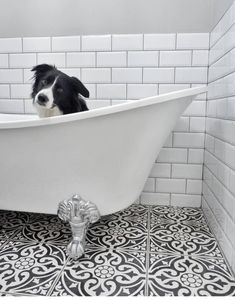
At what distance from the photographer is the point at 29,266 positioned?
3.13 feet

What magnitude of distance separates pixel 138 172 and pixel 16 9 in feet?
4.22

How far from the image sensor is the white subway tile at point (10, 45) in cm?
159

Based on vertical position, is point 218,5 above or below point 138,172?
above

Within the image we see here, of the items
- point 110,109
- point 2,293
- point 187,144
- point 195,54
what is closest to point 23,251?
point 2,293

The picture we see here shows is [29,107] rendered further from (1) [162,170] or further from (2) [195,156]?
(2) [195,156]

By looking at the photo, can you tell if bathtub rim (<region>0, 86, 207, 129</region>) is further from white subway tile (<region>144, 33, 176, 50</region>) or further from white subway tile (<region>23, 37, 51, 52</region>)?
white subway tile (<region>23, 37, 51, 52</region>)

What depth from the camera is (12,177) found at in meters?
1.06

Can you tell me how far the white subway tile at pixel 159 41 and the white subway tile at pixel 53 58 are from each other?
0.51 meters

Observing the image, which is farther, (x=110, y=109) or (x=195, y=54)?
(x=195, y=54)

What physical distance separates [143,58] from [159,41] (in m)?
0.13

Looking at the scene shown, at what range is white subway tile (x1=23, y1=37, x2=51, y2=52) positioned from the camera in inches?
61.2

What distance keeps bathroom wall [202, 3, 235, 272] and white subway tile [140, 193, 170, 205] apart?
230 millimetres

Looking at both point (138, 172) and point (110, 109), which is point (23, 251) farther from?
point (110, 109)

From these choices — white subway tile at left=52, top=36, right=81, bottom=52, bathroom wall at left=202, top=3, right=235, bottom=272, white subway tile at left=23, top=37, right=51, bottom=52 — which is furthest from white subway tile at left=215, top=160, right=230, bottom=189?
white subway tile at left=23, top=37, right=51, bottom=52
